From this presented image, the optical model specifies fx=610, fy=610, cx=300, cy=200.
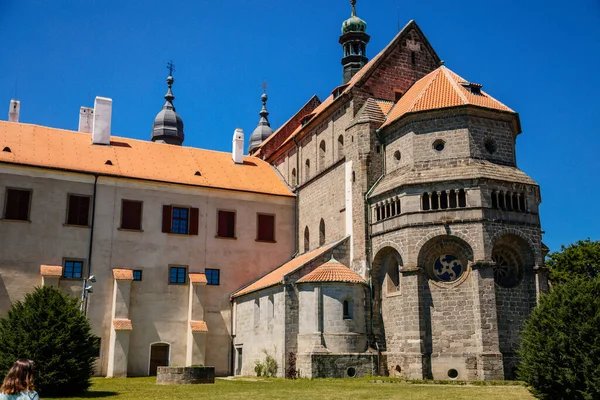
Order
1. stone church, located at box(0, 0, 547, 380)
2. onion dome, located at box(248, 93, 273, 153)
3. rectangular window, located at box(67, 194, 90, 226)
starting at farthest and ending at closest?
1. onion dome, located at box(248, 93, 273, 153)
2. rectangular window, located at box(67, 194, 90, 226)
3. stone church, located at box(0, 0, 547, 380)

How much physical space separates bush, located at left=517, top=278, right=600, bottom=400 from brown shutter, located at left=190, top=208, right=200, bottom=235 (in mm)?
23798

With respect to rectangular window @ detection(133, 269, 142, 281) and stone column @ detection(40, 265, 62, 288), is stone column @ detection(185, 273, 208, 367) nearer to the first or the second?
rectangular window @ detection(133, 269, 142, 281)

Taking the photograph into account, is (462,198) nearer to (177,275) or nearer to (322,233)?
(322,233)

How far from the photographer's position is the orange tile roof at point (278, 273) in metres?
32.7

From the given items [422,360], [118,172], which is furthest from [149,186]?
[422,360]

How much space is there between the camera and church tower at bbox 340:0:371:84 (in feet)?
141

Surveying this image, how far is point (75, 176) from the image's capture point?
114 ft

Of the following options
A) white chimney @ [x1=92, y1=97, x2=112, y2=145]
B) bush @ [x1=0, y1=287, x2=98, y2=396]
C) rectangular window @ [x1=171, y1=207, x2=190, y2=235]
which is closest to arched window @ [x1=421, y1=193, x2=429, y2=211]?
rectangular window @ [x1=171, y1=207, x2=190, y2=235]

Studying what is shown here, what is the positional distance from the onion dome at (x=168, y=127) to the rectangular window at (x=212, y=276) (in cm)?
2585

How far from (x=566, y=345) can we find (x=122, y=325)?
24.0 metres

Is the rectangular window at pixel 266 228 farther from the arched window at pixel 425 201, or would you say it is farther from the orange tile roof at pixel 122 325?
the arched window at pixel 425 201

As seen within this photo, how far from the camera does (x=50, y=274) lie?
3259 cm

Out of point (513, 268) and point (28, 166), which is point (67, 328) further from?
point (513, 268)

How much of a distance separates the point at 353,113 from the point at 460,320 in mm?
12998
